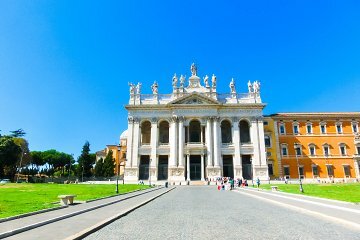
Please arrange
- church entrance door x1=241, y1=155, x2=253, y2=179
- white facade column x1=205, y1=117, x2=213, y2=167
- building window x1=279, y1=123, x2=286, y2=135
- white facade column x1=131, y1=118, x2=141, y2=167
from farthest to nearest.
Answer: building window x1=279, y1=123, x2=286, y2=135, white facade column x1=131, y1=118, x2=141, y2=167, church entrance door x1=241, y1=155, x2=253, y2=179, white facade column x1=205, y1=117, x2=213, y2=167

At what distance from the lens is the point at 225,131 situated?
57469mm

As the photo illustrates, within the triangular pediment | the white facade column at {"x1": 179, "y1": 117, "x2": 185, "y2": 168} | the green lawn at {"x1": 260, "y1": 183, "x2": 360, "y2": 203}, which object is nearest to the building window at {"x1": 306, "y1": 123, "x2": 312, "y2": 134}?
the triangular pediment

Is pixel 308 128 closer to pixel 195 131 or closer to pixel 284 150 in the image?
pixel 284 150

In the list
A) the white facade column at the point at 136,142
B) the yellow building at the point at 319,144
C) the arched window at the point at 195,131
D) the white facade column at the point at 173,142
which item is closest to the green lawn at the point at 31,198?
the white facade column at the point at 173,142

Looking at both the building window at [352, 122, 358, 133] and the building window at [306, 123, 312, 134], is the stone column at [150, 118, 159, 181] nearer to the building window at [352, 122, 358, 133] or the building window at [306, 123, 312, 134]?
the building window at [306, 123, 312, 134]

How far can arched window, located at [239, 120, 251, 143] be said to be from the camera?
56.3 metres

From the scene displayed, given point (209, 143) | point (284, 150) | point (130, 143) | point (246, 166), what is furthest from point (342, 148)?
point (130, 143)

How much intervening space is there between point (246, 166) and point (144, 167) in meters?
20.1

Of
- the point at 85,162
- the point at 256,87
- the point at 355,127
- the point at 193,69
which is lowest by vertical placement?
the point at 85,162

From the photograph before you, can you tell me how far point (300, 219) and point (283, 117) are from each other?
163 feet

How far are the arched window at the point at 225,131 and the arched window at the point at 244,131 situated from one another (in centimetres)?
251

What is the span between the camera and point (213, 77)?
2234 inches

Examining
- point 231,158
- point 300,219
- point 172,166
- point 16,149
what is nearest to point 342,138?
point 231,158

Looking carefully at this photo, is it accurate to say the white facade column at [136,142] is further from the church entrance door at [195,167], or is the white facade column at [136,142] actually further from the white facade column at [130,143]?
the church entrance door at [195,167]
